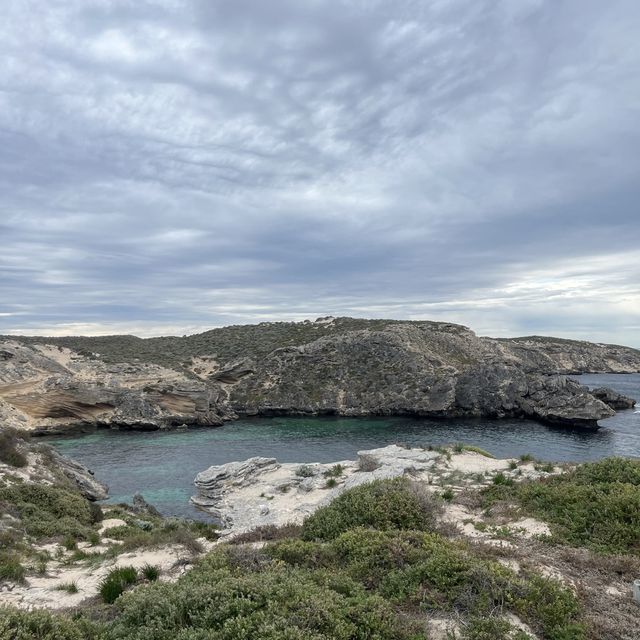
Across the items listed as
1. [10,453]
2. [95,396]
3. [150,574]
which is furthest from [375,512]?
[95,396]

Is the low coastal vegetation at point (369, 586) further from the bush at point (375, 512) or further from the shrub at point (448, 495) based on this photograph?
the shrub at point (448, 495)

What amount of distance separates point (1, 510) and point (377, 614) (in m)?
17.0

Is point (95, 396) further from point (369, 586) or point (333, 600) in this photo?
point (333, 600)

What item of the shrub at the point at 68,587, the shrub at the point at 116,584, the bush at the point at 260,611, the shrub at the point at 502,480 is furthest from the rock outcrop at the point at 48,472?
the shrub at the point at 502,480

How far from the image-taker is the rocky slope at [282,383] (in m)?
56.5

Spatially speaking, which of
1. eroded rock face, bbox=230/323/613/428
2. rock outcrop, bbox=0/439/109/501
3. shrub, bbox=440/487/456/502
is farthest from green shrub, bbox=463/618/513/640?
eroded rock face, bbox=230/323/613/428

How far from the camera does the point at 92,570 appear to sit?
12.5 metres

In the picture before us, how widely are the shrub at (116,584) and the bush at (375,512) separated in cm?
460

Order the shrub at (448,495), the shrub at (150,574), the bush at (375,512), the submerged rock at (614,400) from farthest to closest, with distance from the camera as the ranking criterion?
the submerged rock at (614,400)
the shrub at (448,495)
the bush at (375,512)
the shrub at (150,574)

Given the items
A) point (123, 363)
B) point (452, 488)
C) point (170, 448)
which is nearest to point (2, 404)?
point (123, 363)

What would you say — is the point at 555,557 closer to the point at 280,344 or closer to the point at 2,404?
the point at 2,404

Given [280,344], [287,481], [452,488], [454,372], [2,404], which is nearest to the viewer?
[452,488]

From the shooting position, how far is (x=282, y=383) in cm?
6950

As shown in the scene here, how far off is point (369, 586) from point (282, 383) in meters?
61.8
